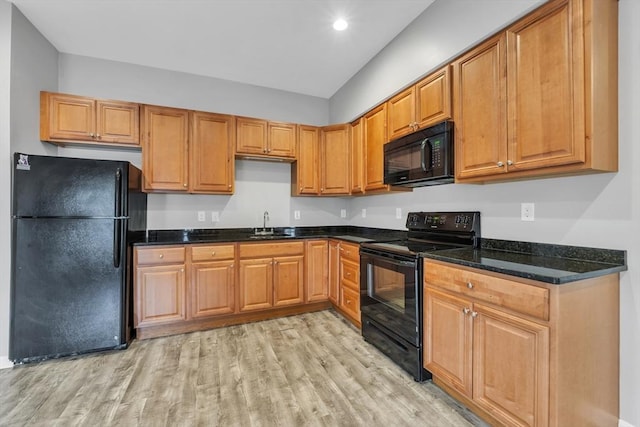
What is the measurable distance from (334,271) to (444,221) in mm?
1449

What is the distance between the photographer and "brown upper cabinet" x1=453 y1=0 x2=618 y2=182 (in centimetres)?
145

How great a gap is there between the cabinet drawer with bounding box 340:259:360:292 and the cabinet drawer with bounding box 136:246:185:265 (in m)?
1.70

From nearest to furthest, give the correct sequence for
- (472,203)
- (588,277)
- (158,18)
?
(588,277) → (472,203) → (158,18)

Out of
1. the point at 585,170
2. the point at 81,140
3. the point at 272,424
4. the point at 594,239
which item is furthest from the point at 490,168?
the point at 81,140

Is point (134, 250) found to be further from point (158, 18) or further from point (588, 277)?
point (588, 277)

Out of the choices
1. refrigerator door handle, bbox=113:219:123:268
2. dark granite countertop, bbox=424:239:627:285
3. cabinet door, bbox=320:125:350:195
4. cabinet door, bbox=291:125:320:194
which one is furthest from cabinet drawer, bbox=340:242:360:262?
refrigerator door handle, bbox=113:219:123:268

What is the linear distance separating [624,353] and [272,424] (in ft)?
6.37

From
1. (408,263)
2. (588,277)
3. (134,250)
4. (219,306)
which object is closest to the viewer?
(588,277)

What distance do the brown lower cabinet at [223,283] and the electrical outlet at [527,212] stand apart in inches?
82.8

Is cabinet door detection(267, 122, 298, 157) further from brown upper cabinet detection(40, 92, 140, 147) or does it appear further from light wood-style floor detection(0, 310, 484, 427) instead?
light wood-style floor detection(0, 310, 484, 427)

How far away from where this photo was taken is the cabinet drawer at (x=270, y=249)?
3216 millimetres

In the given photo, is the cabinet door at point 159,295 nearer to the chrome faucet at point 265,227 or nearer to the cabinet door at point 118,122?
the chrome faucet at point 265,227

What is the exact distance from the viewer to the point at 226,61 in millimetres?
3266

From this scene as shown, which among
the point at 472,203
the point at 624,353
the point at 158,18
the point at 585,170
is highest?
the point at 158,18
